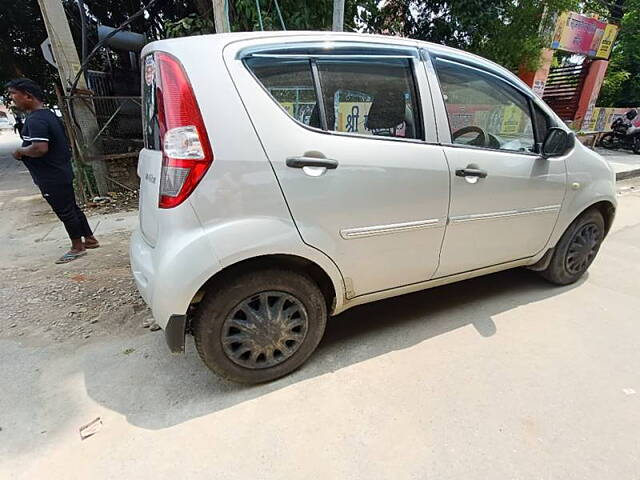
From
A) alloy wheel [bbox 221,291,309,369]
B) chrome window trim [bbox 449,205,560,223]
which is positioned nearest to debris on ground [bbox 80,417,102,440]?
alloy wheel [bbox 221,291,309,369]

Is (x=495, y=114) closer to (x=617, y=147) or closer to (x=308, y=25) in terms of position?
(x=308, y=25)

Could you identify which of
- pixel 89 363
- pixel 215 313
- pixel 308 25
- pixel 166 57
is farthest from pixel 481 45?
pixel 89 363

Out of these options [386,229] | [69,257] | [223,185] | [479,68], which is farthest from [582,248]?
[69,257]

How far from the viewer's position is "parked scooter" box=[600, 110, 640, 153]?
10.5 meters

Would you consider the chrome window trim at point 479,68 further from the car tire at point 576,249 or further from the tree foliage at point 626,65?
the tree foliage at point 626,65

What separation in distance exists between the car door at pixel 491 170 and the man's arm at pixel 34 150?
3.37 m

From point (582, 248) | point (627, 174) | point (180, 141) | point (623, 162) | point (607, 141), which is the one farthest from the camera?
point (607, 141)

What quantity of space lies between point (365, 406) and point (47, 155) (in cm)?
359

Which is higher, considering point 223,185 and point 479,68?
point 479,68

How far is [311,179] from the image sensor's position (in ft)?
5.53

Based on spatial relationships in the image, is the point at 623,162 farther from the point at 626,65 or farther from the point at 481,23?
the point at 626,65

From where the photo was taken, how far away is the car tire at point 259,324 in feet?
5.68

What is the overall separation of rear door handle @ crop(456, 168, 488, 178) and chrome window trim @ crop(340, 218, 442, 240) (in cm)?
30

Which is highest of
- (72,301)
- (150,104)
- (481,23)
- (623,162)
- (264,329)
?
(481,23)
